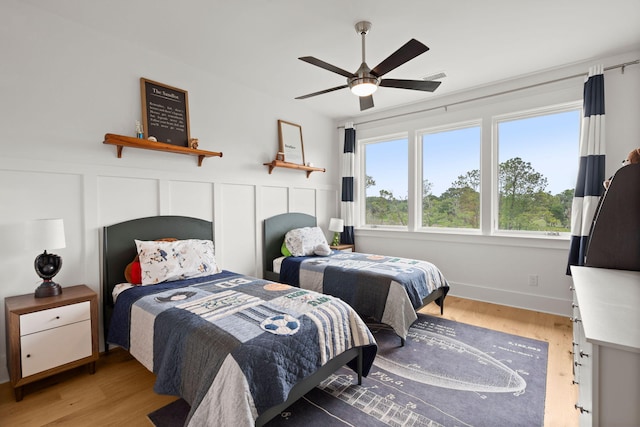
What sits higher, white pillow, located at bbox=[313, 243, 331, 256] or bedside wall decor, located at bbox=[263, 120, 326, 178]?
bedside wall decor, located at bbox=[263, 120, 326, 178]

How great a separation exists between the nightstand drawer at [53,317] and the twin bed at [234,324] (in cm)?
24

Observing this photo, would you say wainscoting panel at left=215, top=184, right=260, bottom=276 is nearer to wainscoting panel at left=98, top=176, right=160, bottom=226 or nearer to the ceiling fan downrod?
wainscoting panel at left=98, top=176, right=160, bottom=226

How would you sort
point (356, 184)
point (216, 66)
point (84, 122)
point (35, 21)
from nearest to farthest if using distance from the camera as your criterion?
1. point (35, 21)
2. point (84, 122)
3. point (216, 66)
4. point (356, 184)

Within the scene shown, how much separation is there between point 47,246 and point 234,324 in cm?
152

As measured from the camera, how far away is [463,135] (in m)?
4.26

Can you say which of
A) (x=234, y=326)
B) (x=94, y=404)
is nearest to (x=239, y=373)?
(x=234, y=326)

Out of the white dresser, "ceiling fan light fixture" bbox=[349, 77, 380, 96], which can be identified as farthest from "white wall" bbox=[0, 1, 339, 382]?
the white dresser

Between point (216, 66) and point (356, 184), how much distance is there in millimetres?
2823

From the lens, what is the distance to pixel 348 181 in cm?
511

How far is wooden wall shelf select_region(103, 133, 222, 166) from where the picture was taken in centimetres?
260

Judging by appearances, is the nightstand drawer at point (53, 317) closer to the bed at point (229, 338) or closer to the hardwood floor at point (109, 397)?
the bed at point (229, 338)

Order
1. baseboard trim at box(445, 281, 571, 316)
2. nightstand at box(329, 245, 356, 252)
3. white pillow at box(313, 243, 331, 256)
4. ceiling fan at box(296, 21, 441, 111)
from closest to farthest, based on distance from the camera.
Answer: ceiling fan at box(296, 21, 441, 111)
baseboard trim at box(445, 281, 571, 316)
white pillow at box(313, 243, 331, 256)
nightstand at box(329, 245, 356, 252)

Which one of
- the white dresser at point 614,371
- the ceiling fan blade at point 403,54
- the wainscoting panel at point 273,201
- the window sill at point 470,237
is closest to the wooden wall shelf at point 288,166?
the wainscoting panel at point 273,201

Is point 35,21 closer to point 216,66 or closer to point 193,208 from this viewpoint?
point 216,66
